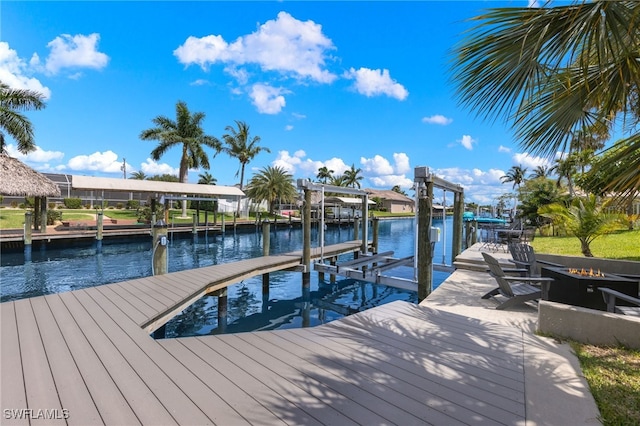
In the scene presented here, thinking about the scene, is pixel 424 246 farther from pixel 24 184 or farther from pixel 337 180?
pixel 337 180

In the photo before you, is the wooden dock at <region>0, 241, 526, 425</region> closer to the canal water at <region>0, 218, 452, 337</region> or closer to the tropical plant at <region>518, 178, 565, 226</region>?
the canal water at <region>0, 218, 452, 337</region>

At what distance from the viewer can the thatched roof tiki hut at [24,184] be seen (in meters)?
15.5

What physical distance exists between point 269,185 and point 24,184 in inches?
809

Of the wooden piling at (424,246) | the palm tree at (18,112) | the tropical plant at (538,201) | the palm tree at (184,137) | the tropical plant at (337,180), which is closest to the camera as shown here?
the wooden piling at (424,246)

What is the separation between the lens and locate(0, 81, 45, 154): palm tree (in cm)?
1752

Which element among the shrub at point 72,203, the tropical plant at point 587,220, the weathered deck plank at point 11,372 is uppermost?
the shrub at point 72,203

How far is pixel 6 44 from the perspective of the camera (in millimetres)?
10844

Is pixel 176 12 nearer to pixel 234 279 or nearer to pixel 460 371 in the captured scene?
pixel 234 279

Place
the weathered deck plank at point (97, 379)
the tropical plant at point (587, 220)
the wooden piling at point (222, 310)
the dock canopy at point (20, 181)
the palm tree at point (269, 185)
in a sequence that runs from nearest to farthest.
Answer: the weathered deck plank at point (97, 379), the wooden piling at point (222, 310), the tropical plant at point (587, 220), the dock canopy at point (20, 181), the palm tree at point (269, 185)

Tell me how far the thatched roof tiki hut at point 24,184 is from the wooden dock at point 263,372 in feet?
52.6

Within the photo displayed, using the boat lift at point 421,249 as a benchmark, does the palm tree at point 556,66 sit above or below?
above

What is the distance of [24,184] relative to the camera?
16.2 metres

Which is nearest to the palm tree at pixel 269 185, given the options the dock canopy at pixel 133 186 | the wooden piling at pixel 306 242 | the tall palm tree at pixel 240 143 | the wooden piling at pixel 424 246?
the tall palm tree at pixel 240 143

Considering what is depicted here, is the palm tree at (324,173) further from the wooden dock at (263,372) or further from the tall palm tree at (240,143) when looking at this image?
the wooden dock at (263,372)
